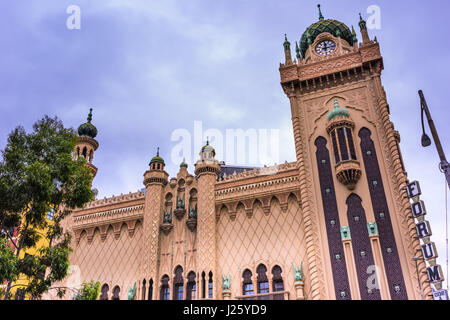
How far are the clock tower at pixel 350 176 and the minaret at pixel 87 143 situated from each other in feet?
64.9

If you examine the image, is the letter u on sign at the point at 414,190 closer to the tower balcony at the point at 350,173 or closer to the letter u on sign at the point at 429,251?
the letter u on sign at the point at 429,251

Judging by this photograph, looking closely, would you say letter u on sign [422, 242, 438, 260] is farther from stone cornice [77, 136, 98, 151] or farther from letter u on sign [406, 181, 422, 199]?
stone cornice [77, 136, 98, 151]

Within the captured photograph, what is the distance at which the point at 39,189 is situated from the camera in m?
15.8

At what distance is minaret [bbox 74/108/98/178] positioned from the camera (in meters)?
40.0

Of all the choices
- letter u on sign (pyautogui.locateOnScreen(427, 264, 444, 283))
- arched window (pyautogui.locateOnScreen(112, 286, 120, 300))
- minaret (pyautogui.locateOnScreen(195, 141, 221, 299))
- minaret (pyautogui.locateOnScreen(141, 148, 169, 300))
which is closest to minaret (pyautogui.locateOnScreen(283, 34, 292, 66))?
minaret (pyautogui.locateOnScreen(195, 141, 221, 299))

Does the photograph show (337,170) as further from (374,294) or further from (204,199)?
(204,199)

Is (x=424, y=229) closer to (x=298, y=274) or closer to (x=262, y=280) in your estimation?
(x=298, y=274)

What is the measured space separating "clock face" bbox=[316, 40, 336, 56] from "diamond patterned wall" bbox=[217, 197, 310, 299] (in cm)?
1308

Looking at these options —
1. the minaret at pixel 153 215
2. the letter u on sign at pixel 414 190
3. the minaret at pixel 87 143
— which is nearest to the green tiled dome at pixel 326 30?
the letter u on sign at pixel 414 190

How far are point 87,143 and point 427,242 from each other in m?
30.8

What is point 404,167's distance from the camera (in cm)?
3067

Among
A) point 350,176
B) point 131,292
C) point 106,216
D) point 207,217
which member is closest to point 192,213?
point 207,217
